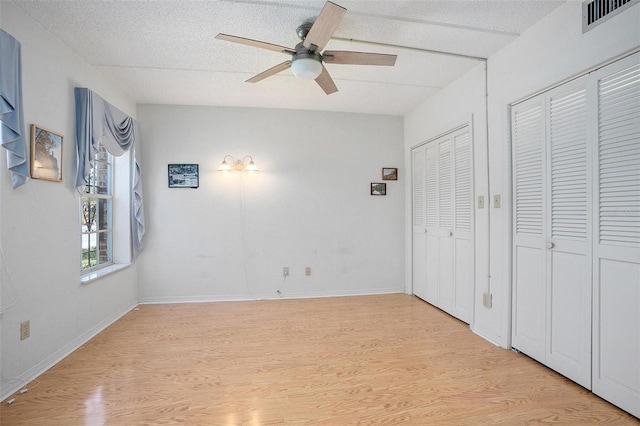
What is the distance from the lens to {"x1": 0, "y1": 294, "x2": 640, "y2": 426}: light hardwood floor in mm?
1668

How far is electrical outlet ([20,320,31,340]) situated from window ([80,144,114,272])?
1.02 meters

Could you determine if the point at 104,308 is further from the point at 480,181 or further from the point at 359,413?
the point at 480,181

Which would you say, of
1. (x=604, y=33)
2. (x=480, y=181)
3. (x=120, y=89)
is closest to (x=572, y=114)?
(x=604, y=33)

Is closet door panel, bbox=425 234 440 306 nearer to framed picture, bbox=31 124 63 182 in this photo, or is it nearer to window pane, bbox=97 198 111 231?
framed picture, bbox=31 124 63 182

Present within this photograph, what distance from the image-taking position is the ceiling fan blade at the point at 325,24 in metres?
1.54

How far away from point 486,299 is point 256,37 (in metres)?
3.05

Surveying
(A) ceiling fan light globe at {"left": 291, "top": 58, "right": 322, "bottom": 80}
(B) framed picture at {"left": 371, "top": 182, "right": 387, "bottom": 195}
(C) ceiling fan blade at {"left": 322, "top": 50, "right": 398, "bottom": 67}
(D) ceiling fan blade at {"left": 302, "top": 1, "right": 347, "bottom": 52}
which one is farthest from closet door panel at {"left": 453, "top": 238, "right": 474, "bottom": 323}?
(D) ceiling fan blade at {"left": 302, "top": 1, "right": 347, "bottom": 52}

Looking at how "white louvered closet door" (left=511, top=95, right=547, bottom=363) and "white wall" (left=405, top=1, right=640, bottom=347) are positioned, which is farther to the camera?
"white louvered closet door" (left=511, top=95, right=547, bottom=363)

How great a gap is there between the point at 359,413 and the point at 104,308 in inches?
109

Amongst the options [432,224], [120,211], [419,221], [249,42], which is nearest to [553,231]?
[432,224]

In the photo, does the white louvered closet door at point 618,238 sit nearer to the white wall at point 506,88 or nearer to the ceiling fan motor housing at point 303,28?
the white wall at point 506,88

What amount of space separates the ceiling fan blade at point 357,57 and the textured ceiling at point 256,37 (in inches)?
11.1

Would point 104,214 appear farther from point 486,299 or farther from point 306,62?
point 486,299

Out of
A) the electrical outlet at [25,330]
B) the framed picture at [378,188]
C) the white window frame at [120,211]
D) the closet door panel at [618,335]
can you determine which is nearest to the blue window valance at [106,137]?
the white window frame at [120,211]
